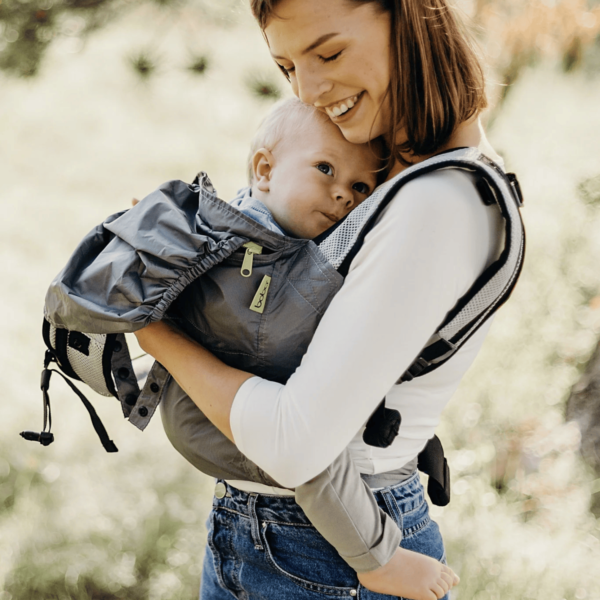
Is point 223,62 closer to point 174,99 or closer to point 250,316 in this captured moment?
point 174,99

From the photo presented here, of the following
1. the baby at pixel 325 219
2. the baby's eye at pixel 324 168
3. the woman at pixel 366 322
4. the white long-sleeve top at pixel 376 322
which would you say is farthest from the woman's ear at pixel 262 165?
the white long-sleeve top at pixel 376 322

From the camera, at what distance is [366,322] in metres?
0.88

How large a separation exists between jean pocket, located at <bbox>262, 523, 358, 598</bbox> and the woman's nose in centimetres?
83

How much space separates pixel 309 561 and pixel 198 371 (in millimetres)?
416

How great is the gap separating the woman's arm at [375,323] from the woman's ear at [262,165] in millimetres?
654

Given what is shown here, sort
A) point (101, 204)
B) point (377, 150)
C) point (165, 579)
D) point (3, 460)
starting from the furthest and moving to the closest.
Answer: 1. point (101, 204)
2. point (3, 460)
3. point (165, 579)
4. point (377, 150)

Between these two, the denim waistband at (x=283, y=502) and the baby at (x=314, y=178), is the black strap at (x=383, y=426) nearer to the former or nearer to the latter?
the denim waistband at (x=283, y=502)

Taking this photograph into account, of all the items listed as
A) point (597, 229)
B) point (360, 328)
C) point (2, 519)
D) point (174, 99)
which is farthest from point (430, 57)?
point (174, 99)

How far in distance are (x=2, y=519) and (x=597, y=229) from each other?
11.7 ft

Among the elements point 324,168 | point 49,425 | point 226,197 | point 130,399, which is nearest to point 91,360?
point 130,399

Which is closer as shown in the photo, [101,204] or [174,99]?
[174,99]

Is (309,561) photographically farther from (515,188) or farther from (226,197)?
(226,197)

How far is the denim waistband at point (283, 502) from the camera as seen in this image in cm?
114

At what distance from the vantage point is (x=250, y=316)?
1.07 meters
